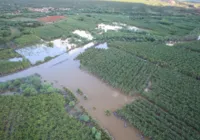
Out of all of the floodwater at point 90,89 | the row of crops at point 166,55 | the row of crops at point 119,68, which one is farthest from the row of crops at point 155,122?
the row of crops at point 166,55

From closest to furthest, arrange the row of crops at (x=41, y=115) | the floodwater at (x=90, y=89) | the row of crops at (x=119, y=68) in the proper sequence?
the row of crops at (x=41, y=115)
the floodwater at (x=90, y=89)
the row of crops at (x=119, y=68)

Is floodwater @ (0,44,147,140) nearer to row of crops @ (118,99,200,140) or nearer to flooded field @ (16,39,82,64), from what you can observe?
row of crops @ (118,99,200,140)

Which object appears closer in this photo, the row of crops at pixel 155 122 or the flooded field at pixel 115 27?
the row of crops at pixel 155 122

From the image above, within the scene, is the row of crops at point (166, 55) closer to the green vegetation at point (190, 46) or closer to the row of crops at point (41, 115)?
the green vegetation at point (190, 46)

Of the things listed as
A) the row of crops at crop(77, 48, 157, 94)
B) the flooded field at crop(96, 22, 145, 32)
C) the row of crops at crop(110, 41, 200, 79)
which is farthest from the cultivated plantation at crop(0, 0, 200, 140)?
the flooded field at crop(96, 22, 145, 32)

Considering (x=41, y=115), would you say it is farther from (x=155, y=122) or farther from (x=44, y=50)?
(x=44, y=50)

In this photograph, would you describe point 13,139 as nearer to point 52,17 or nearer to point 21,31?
point 21,31

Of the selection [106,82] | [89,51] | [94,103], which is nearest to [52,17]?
[89,51]
